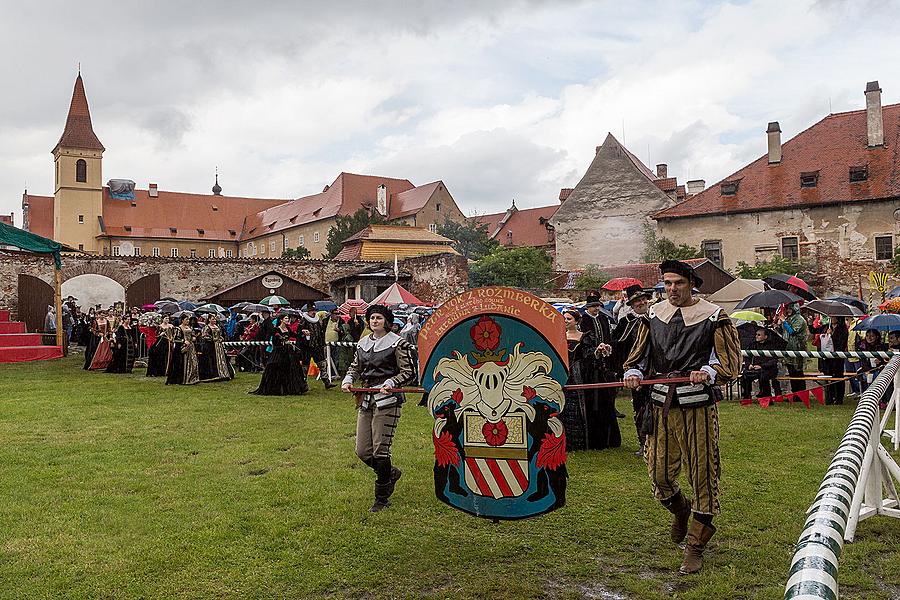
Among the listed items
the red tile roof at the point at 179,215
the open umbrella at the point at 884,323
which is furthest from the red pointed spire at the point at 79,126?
the open umbrella at the point at 884,323

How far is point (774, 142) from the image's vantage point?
39.5 meters

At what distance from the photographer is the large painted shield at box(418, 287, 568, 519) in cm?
470

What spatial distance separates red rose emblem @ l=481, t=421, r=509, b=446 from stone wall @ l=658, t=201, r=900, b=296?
3548cm

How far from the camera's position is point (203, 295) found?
1305 inches

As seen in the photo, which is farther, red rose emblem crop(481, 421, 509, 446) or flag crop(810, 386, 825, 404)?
flag crop(810, 386, 825, 404)

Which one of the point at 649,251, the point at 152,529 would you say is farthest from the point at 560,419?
the point at 649,251

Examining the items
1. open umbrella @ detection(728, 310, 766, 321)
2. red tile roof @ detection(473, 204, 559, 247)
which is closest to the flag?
open umbrella @ detection(728, 310, 766, 321)

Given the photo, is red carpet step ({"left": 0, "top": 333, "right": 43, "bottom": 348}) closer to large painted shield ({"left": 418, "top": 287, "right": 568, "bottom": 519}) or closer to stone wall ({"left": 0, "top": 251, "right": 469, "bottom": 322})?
stone wall ({"left": 0, "top": 251, "right": 469, "bottom": 322})

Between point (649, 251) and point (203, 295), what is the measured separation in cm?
2471

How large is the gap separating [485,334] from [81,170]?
77.5 meters

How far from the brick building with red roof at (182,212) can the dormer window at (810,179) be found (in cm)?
3869

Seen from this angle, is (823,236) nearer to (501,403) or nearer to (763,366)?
(763,366)

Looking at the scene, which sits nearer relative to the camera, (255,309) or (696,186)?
(255,309)

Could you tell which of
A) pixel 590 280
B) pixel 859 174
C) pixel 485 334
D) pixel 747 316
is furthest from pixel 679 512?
pixel 859 174
